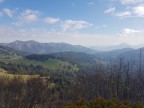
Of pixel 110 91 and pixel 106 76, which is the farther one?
pixel 106 76

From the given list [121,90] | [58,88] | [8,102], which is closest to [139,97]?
[121,90]

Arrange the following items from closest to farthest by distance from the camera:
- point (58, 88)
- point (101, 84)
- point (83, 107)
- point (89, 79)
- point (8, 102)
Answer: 1. point (83, 107)
2. point (8, 102)
3. point (101, 84)
4. point (89, 79)
5. point (58, 88)

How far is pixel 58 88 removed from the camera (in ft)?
410

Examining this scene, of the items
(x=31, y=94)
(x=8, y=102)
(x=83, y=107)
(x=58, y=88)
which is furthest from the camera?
(x=58, y=88)

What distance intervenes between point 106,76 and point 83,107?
226 feet

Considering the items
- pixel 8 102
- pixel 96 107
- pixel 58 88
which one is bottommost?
pixel 58 88

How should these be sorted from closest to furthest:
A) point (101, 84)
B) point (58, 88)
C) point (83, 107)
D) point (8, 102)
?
1. point (83, 107)
2. point (8, 102)
3. point (101, 84)
4. point (58, 88)

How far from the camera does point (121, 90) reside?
72812 millimetres

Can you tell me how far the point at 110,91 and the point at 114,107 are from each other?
182 ft

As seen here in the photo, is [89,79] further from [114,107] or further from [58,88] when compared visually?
[114,107]

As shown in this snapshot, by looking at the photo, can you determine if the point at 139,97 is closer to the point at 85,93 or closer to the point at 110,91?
the point at 110,91

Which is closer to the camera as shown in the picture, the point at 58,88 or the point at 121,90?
the point at 121,90

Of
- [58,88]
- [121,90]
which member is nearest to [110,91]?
[121,90]

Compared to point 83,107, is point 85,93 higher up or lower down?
lower down
